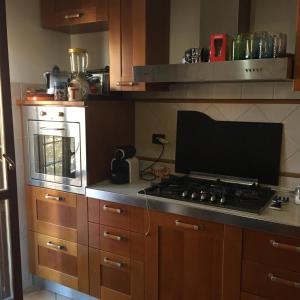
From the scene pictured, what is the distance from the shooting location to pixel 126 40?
2221 mm

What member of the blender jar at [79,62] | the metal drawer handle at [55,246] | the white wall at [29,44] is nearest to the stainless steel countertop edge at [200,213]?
the metal drawer handle at [55,246]

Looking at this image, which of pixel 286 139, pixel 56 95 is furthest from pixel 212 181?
pixel 56 95

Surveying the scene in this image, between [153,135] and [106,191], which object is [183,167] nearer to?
[153,135]

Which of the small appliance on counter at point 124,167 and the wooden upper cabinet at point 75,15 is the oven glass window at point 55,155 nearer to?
the small appliance on counter at point 124,167

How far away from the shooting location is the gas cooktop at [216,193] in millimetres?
1802

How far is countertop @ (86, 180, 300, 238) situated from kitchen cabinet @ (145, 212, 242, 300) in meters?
0.05

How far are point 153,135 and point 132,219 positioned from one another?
736mm

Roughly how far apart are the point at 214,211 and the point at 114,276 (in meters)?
0.85

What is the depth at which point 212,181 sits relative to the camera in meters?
2.28

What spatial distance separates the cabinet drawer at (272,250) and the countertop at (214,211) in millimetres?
43

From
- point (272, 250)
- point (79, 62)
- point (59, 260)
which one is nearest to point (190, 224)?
point (272, 250)

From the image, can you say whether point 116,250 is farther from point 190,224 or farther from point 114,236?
point 190,224

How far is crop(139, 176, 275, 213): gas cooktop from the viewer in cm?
180

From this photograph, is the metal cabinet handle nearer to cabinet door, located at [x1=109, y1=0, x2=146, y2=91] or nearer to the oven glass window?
the oven glass window
